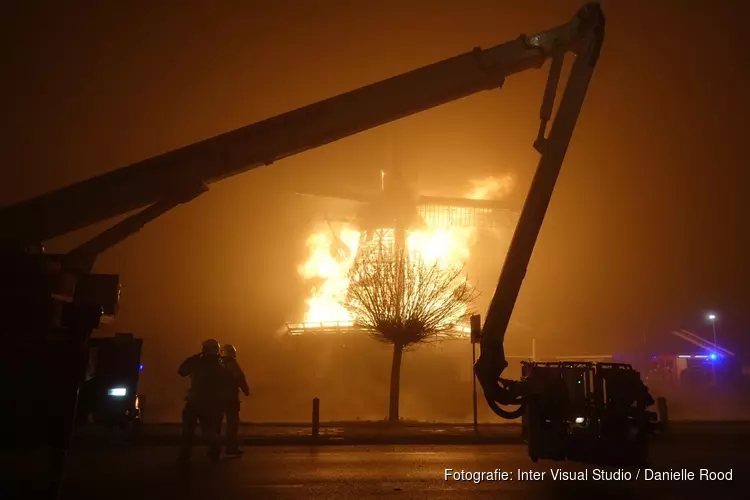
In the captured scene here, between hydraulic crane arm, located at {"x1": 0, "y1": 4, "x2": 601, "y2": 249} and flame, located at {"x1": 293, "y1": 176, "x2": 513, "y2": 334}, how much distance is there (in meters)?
40.8

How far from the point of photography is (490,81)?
11.0 meters

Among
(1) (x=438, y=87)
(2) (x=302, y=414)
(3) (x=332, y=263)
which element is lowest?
(2) (x=302, y=414)

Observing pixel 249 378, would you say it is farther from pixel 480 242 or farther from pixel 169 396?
pixel 480 242

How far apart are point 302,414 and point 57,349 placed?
20.0 m

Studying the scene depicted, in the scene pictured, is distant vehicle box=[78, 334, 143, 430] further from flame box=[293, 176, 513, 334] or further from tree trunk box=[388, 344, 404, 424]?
flame box=[293, 176, 513, 334]

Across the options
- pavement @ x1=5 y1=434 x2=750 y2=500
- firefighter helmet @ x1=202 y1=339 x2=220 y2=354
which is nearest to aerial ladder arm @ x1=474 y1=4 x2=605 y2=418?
pavement @ x1=5 y1=434 x2=750 y2=500

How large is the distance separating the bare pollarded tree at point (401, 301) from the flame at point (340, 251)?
2767 centimetres

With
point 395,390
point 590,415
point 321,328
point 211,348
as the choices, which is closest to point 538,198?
point 590,415

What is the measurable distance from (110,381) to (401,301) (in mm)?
13757

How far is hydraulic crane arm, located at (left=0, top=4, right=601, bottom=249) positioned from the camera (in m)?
9.45

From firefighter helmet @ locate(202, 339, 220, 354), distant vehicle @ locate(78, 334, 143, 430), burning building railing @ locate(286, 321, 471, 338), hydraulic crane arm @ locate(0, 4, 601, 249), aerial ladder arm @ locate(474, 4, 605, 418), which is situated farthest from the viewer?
burning building railing @ locate(286, 321, 471, 338)

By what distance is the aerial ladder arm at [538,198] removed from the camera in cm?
881

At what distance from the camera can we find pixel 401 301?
21906 mm

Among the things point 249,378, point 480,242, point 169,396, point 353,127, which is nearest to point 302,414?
point 169,396
